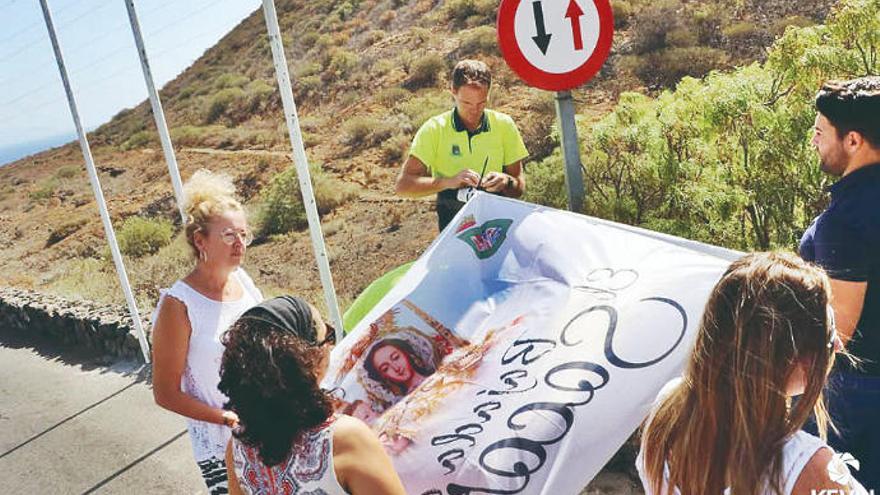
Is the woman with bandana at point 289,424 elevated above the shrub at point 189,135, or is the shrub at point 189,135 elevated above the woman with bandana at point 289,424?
the shrub at point 189,135

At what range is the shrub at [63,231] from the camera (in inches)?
807

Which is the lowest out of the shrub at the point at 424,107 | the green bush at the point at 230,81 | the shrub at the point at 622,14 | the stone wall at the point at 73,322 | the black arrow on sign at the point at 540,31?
the stone wall at the point at 73,322

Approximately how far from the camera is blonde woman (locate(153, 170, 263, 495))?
8.84 ft

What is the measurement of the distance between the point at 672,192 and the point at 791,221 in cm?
70

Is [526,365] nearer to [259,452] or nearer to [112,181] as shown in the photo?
[259,452]

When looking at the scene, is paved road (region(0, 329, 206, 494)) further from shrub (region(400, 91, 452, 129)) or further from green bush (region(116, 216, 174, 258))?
shrub (region(400, 91, 452, 129))

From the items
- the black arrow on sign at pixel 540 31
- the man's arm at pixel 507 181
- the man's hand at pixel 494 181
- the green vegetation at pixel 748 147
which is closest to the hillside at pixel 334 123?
the green vegetation at pixel 748 147

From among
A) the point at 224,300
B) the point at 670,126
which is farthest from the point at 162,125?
the point at 670,126

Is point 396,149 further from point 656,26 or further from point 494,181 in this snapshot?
point 494,181

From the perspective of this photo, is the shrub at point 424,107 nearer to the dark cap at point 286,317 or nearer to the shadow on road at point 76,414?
the shadow on road at point 76,414

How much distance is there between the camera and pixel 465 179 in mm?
3500

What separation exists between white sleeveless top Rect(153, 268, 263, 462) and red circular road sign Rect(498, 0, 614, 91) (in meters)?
1.67

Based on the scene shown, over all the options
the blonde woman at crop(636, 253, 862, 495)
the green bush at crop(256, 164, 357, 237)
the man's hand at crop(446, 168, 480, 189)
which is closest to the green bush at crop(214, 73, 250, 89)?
the green bush at crop(256, 164, 357, 237)

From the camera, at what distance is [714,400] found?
1614mm
